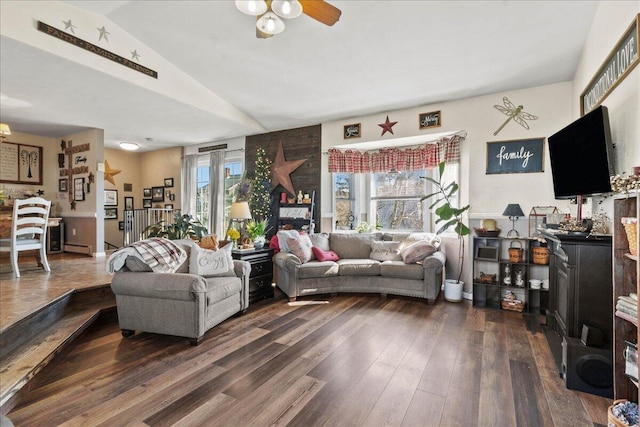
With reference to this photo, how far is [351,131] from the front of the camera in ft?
17.2

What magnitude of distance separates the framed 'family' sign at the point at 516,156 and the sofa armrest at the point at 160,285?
3.86 meters

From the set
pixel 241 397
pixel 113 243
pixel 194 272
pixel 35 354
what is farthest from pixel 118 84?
pixel 113 243

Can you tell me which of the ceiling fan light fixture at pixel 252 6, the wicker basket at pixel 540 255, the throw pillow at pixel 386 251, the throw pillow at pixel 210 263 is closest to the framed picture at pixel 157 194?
the throw pillow at pixel 210 263

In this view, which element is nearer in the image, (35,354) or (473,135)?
(35,354)

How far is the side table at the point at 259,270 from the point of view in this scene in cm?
394

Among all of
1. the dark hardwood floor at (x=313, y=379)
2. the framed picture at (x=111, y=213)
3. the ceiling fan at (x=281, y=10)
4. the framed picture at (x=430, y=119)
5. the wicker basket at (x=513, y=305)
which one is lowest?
the dark hardwood floor at (x=313, y=379)

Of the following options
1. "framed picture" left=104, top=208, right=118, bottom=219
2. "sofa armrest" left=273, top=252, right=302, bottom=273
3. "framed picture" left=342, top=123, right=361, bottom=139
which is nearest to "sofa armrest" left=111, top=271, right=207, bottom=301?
Answer: "sofa armrest" left=273, top=252, right=302, bottom=273

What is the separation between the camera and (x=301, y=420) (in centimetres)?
176

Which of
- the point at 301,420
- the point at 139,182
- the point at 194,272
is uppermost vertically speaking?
the point at 139,182

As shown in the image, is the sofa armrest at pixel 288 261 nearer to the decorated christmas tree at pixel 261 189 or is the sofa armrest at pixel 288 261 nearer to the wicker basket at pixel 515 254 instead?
the decorated christmas tree at pixel 261 189

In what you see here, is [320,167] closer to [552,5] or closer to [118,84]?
[118,84]

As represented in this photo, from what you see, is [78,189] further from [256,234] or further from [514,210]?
[514,210]

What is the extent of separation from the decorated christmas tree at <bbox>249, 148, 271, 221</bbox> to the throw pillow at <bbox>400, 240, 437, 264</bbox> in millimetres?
2926

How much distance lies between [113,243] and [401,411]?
8.02 m
